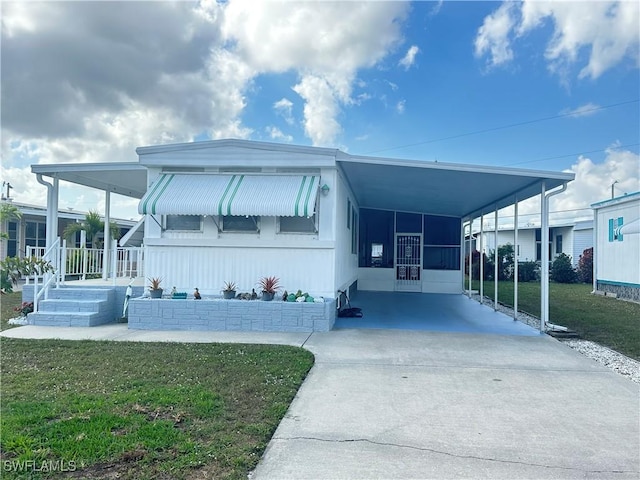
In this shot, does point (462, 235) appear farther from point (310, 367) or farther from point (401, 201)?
point (310, 367)

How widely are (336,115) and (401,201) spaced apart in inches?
170

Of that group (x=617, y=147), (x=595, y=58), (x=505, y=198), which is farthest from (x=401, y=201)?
(x=617, y=147)

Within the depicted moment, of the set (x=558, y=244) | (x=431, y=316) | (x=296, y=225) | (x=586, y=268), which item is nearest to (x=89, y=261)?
(x=296, y=225)

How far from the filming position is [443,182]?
945cm

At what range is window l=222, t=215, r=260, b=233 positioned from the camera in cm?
880

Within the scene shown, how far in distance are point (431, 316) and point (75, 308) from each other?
7699 millimetres

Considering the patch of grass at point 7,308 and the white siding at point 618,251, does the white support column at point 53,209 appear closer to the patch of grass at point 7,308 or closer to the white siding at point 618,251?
the patch of grass at point 7,308

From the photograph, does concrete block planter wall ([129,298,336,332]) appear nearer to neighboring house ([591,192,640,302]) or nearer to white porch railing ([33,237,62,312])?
white porch railing ([33,237,62,312])

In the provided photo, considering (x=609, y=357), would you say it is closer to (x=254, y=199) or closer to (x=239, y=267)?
(x=254, y=199)

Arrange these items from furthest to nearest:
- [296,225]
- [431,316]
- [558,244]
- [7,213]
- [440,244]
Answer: [558,244] → [440,244] → [7,213] → [431,316] → [296,225]

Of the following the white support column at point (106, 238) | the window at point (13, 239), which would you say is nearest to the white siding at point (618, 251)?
the white support column at point (106, 238)

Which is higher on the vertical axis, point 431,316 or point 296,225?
point 296,225

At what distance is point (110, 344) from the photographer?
263 inches

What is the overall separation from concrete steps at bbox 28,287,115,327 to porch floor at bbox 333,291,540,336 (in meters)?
4.67
